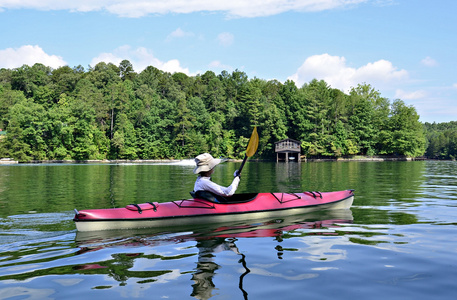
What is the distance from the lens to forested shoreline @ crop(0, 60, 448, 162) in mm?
68750

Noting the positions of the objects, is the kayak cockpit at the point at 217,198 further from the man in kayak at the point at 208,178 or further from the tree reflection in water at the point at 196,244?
the tree reflection in water at the point at 196,244

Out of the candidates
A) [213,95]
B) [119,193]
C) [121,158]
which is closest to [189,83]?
[213,95]

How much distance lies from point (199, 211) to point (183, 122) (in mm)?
70464

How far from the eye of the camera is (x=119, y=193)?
16.8m

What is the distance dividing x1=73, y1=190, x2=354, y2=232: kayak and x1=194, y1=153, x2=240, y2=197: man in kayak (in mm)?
222

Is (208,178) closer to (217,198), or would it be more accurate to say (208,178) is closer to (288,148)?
(217,198)

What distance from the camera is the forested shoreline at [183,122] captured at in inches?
2707

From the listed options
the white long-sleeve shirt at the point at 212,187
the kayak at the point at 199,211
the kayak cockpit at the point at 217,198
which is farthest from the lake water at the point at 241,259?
the white long-sleeve shirt at the point at 212,187

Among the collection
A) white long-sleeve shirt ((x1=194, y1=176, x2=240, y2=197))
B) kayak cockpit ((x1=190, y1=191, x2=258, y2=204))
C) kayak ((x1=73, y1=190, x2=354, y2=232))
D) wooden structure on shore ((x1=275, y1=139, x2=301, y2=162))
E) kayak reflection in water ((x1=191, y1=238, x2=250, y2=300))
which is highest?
wooden structure on shore ((x1=275, y1=139, x2=301, y2=162))

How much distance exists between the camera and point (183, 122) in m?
78.7

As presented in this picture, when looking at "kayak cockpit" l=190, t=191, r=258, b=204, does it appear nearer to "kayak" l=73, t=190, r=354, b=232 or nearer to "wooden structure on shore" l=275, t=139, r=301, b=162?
"kayak" l=73, t=190, r=354, b=232

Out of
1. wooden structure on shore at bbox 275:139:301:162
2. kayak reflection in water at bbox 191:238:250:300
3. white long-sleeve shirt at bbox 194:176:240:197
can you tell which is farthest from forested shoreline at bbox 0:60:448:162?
kayak reflection in water at bbox 191:238:250:300

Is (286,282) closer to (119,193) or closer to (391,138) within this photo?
(119,193)

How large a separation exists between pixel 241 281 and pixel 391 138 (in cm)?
8166
